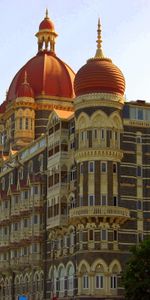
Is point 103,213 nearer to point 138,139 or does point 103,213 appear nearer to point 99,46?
point 138,139

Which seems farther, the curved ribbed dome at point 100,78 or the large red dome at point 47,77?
the large red dome at point 47,77

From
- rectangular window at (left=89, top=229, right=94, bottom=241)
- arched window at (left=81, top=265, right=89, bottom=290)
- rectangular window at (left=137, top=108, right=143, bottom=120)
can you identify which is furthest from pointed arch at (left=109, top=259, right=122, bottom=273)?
rectangular window at (left=137, top=108, right=143, bottom=120)

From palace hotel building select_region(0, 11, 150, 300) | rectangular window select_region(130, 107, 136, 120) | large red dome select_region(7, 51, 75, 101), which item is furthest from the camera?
large red dome select_region(7, 51, 75, 101)

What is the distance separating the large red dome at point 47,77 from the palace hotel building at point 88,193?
1936 cm

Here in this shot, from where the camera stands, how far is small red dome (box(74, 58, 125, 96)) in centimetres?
8519

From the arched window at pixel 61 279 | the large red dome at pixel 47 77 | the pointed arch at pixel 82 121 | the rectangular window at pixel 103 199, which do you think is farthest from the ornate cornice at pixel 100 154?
the large red dome at pixel 47 77

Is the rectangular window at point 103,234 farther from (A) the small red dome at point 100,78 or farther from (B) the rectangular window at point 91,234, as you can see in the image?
(A) the small red dome at point 100,78

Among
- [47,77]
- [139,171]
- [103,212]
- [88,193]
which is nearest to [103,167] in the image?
[88,193]

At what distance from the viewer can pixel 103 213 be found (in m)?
82.4

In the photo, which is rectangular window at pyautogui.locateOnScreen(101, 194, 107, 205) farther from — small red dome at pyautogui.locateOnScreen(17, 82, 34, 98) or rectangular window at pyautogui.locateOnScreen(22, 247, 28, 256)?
small red dome at pyautogui.locateOnScreen(17, 82, 34, 98)

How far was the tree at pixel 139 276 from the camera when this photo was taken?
72.9 metres

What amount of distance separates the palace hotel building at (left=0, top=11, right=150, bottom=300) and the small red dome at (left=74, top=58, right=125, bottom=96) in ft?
0.37

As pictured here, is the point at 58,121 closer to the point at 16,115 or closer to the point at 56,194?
the point at 56,194

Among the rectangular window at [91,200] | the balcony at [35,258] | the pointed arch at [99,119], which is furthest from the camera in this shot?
the balcony at [35,258]
